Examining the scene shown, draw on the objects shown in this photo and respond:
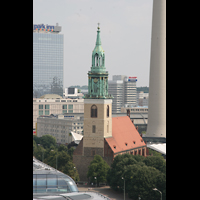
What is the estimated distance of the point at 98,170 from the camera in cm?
9819

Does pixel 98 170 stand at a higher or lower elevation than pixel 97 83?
lower

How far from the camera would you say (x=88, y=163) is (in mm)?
103875

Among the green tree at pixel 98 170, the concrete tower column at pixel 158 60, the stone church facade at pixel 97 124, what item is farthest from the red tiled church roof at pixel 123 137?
the concrete tower column at pixel 158 60

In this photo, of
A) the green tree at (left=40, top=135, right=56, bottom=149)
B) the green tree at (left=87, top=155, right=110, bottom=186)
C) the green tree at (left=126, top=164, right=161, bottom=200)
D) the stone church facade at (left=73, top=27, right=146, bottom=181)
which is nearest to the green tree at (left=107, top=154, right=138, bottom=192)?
the green tree at (left=87, top=155, right=110, bottom=186)

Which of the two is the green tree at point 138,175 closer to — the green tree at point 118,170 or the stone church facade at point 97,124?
the green tree at point 118,170

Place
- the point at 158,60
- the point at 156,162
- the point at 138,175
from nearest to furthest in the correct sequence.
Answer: the point at 138,175
the point at 156,162
the point at 158,60

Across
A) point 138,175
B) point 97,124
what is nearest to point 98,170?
point 97,124

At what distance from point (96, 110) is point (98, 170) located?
14.0m

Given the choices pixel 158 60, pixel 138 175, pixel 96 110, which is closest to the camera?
pixel 138 175

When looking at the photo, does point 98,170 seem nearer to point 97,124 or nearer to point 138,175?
point 97,124

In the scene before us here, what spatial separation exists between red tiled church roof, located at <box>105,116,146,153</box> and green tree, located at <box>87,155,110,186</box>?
5497mm

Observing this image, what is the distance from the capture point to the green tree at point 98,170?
9756cm
